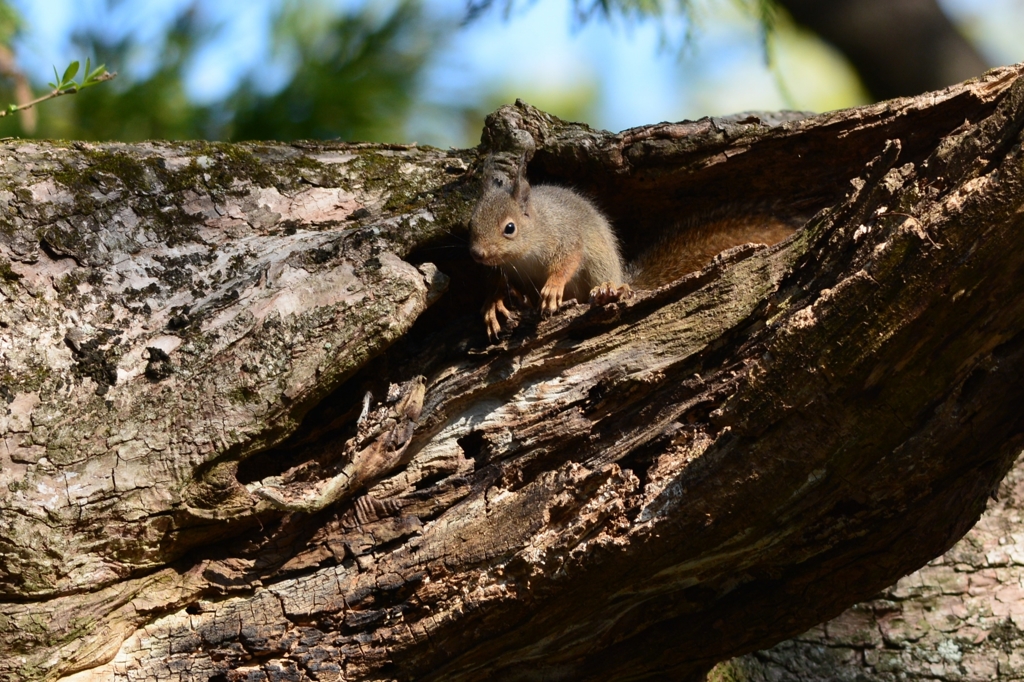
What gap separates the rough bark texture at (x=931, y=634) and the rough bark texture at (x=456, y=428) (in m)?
0.63

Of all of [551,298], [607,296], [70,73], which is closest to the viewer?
[70,73]

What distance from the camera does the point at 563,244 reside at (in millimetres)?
3850

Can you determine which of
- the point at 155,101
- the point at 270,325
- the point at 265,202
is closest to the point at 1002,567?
the point at 270,325

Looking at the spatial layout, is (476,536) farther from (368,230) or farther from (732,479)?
(368,230)

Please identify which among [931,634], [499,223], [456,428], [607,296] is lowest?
[931,634]

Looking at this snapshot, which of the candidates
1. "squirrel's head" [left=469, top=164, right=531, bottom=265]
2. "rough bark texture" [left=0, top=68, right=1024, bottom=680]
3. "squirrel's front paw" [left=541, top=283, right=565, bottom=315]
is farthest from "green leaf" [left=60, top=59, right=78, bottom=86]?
"squirrel's front paw" [left=541, top=283, right=565, bottom=315]

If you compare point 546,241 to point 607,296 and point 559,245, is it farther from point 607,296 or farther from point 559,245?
point 607,296

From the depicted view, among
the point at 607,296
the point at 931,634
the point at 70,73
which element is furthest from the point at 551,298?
the point at 931,634

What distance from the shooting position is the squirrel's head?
3449 mm

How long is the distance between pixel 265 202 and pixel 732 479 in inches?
74.1

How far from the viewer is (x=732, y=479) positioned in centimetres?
242

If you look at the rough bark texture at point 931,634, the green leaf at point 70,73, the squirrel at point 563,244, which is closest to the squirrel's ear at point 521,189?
the squirrel at point 563,244

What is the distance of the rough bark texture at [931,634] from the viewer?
330cm

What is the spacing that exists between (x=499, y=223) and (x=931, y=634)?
220 centimetres
